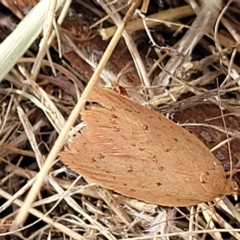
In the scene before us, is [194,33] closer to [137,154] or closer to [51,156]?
[137,154]

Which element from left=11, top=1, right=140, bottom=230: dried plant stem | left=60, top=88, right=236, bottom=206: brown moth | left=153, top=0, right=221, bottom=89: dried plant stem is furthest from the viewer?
left=153, top=0, right=221, bottom=89: dried plant stem

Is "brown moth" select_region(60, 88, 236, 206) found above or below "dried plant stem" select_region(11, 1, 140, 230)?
below

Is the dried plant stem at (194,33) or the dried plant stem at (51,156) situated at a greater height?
the dried plant stem at (51,156)

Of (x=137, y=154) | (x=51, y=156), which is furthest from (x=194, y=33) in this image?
(x=51, y=156)

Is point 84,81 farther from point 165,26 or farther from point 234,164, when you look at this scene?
point 234,164

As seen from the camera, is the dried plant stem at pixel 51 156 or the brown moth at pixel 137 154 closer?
the dried plant stem at pixel 51 156

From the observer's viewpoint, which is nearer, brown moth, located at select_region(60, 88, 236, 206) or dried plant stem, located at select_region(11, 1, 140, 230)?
dried plant stem, located at select_region(11, 1, 140, 230)

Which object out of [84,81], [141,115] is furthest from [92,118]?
[84,81]

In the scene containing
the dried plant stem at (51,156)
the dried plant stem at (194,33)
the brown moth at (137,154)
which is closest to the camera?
the dried plant stem at (51,156)

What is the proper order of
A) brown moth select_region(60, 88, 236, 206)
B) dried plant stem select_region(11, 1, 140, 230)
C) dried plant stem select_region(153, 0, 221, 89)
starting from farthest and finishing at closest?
1. dried plant stem select_region(153, 0, 221, 89)
2. brown moth select_region(60, 88, 236, 206)
3. dried plant stem select_region(11, 1, 140, 230)
